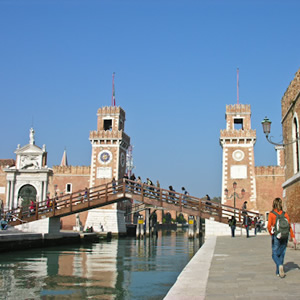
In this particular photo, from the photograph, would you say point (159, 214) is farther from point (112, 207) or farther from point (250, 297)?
point (250, 297)

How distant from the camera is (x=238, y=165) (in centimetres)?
3978

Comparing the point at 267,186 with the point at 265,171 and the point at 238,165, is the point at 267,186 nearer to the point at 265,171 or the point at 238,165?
the point at 265,171

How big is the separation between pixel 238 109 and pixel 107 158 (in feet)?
45.6

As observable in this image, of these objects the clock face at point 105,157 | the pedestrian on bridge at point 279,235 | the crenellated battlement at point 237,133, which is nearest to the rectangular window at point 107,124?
the clock face at point 105,157

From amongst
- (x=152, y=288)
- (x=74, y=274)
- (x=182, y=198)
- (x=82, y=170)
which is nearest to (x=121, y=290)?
(x=152, y=288)

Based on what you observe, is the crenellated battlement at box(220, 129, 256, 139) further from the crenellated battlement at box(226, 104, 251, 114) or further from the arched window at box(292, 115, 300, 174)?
the arched window at box(292, 115, 300, 174)

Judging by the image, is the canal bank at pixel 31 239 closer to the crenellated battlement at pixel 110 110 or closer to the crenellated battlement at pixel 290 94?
the crenellated battlement at pixel 290 94

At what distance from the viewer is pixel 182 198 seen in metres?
26.9

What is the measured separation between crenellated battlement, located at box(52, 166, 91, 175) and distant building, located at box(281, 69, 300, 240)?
30.0 meters

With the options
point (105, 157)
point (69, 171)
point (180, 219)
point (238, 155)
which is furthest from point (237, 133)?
point (180, 219)

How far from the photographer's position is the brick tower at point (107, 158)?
41.7 metres

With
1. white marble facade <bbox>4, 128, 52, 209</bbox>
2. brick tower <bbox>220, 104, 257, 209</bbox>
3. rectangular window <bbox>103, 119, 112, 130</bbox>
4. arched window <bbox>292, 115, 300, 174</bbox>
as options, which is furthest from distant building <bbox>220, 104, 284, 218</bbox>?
arched window <bbox>292, 115, 300, 174</bbox>

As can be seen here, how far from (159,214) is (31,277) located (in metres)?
80.6

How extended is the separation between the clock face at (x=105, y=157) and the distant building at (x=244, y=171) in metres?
11.3
